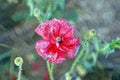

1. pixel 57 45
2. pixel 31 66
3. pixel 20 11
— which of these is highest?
pixel 20 11

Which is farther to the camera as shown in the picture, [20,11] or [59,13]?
[20,11]

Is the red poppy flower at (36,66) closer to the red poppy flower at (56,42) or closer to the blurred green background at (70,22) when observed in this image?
the blurred green background at (70,22)

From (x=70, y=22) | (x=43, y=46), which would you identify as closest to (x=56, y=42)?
(x=43, y=46)

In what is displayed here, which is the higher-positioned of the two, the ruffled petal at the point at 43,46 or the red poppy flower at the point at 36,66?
the red poppy flower at the point at 36,66

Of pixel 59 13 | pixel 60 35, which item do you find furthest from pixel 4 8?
pixel 60 35

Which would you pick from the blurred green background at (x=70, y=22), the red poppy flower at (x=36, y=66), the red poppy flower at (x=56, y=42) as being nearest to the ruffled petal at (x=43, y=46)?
the red poppy flower at (x=56, y=42)

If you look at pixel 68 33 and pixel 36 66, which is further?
pixel 36 66

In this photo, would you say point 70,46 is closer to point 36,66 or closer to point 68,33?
point 68,33

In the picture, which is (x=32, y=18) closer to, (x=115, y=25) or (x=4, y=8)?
(x=4, y=8)

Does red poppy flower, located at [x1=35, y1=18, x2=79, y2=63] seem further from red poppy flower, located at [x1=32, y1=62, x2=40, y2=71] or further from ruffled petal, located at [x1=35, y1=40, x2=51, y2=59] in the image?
red poppy flower, located at [x1=32, y1=62, x2=40, y2=71]
